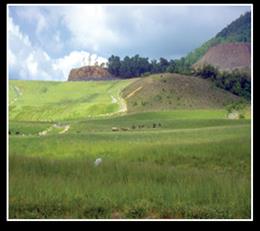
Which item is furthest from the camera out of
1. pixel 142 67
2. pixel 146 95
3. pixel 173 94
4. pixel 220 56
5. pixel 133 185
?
pixel 220 56

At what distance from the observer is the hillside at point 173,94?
7881cm

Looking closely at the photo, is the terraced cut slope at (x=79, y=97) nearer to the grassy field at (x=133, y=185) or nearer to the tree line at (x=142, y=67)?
the tree line at (x=142, y=67)

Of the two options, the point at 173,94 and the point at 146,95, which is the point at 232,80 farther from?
the point at 146,95

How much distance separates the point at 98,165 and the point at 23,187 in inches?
152

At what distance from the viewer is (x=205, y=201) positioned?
40.7 ft

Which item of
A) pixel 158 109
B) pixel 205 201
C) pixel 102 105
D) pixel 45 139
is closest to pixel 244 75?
pixel 158 109

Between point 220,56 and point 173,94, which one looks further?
point 220,56

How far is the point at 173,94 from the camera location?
84.6 m

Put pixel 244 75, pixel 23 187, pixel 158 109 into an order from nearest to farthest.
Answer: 1. pixel 23 187
2. pixel 244 75
3. pixel 158 109

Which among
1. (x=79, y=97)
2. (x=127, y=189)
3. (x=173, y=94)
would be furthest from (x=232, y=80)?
(x=127, y=189)

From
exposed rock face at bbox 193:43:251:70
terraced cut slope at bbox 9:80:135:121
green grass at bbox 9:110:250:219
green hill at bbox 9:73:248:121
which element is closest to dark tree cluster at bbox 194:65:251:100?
green hill at bbox 9:73:248:121
